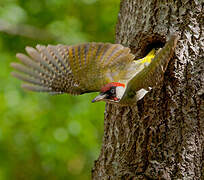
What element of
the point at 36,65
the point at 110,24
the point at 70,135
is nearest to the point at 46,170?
the point at 70,135

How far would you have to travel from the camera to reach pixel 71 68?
11.7 ft

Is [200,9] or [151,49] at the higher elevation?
[200,9]

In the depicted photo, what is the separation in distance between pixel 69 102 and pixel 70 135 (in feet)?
2.69

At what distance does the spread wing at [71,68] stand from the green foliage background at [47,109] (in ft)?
9.37

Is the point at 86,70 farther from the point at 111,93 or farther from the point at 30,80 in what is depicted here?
the point at 30,80

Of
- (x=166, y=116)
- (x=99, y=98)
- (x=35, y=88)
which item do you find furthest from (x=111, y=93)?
(x=35, y=88)

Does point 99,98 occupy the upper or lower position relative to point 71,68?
lower

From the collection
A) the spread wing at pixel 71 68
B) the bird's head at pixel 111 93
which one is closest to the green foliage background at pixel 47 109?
the spread wing at pixel 71 68

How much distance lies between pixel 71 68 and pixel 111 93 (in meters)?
0.47

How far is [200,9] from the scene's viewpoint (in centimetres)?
322

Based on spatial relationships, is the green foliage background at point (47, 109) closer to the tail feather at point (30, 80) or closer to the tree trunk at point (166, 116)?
the tail feather at point (30, 80)

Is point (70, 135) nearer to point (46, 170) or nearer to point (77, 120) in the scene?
point (77, 120)

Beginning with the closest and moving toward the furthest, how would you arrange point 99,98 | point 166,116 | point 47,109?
1. point 166,116
2. point 99,98
3. point 47,109

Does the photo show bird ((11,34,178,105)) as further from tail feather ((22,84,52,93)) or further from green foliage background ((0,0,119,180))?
green foliage background ((0,0,119,180))
